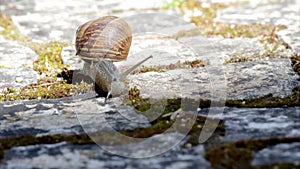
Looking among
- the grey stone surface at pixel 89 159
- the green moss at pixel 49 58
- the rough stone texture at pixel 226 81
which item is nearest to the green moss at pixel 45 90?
the green moss at pixel 49 58

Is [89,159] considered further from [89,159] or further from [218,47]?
[218,47]

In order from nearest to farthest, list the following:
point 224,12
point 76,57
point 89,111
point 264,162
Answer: point 264,162 < point 89,111 < point 76,57 < point 224,12

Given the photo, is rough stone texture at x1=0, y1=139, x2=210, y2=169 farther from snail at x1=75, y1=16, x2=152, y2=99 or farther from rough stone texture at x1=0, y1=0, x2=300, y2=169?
snail at x1=75, y1=16, x2=152, y2=99

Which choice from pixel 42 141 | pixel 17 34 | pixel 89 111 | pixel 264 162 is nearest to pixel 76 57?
pixel 17 34

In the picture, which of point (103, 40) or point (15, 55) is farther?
point (15, 55)

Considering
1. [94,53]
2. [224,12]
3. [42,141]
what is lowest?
[42,141]

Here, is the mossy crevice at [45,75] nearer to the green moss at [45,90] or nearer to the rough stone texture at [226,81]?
the green moss at [45,90]

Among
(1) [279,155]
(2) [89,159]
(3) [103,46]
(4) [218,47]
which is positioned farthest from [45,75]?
(1) [279,155]

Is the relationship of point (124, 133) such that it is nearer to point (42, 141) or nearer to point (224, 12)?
point (42, 141)
